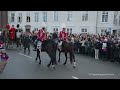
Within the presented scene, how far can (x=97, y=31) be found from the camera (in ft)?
51.3

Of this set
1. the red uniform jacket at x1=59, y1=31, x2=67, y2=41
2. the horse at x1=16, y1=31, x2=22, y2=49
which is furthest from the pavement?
the horse at x1=16, y1=31, x2=22, y2=49

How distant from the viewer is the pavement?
21.4 feet

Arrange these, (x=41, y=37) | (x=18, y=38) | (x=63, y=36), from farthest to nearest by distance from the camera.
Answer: (x=18, y=38)
(x=63, y=36)
(x=41, y=37)

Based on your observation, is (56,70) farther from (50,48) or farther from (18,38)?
(18,38)

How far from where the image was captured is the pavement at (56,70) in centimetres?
652

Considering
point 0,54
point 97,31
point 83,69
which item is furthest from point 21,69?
point 97,31

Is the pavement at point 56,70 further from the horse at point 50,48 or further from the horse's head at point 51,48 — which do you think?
the horse's head at point 51,48

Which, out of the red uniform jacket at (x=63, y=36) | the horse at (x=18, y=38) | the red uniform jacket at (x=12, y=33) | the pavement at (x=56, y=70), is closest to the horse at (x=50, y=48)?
the pavement at (x=56, y=70)

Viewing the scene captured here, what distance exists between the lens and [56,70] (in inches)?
292

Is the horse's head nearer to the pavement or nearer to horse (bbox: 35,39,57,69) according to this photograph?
horse (bbox: 35,39,57,69)

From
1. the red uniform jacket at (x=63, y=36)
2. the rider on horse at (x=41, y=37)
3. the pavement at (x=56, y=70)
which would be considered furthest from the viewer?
the red uniform jacket at (x=63, y=36)

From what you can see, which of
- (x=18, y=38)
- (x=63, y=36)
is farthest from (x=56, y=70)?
(x=18, y=38)

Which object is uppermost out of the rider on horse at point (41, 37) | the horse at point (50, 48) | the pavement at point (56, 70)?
the rider on horse at point (41, 37)
